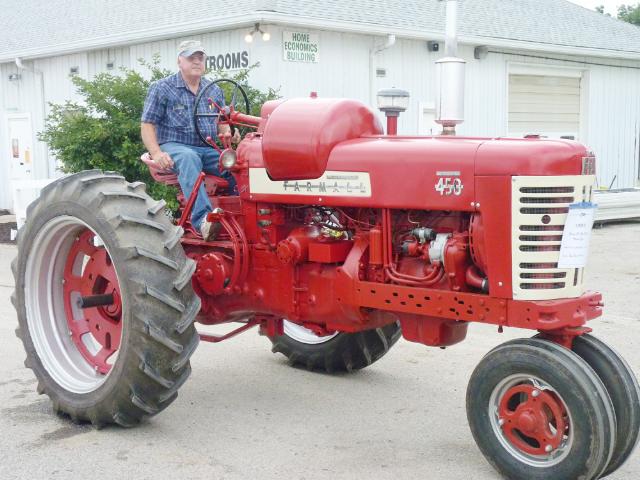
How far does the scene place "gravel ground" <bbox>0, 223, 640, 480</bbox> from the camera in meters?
4.23

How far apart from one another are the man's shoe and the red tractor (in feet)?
0.15

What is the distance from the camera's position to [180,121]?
18.3 ft

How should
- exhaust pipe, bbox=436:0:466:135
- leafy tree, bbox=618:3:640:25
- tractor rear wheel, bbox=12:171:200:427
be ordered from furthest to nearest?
leafy tree, bbox=618:3:640:25
exhaust pipe, bbox=436:0:466:135
tractor rear wheel, bbox=12:171:200:427

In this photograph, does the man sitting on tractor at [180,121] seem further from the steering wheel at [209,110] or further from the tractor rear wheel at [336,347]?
the tractor rear wheel at [336,347]

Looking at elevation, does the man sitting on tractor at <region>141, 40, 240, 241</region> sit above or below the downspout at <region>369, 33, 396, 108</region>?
below

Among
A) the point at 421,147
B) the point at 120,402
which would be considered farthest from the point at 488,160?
the point at 120,402

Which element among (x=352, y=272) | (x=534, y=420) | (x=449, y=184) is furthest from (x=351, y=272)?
(x=534, y=420)

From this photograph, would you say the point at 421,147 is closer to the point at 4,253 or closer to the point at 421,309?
the point at 421,309

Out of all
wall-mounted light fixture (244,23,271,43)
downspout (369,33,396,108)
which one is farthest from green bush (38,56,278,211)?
downspout (369,33,396,108)

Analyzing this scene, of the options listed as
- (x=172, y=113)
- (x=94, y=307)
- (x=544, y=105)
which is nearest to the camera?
(x=94, y=307)

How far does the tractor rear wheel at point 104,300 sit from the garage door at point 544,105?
1312 centimetres

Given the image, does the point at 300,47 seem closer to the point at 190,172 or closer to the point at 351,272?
the point at 190,172

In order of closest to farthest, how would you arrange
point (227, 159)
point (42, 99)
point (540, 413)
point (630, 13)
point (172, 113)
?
1. point (540, 413)
2. point (227, 159)
3. point (172, 113)
4. point (42, 99)
5. point (630, 13)

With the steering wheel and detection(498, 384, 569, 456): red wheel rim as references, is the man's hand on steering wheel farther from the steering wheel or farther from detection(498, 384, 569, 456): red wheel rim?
detection(498, 384, 569, 456): red wheel rim
